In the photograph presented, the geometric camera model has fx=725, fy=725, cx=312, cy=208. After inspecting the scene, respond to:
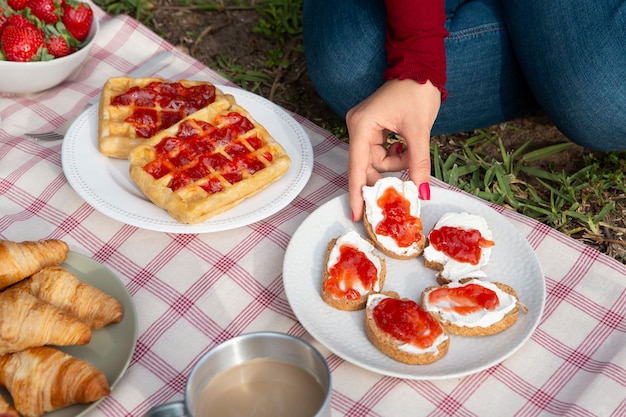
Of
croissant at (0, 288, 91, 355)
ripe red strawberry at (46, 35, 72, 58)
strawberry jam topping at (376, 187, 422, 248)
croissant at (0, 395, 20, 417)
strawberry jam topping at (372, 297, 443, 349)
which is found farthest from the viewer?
ripe red strawberry at (46, 35, 72, 58)

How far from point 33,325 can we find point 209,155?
33.6 inches

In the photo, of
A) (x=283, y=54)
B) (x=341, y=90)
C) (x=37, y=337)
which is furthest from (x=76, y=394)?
(x=283, y=54)

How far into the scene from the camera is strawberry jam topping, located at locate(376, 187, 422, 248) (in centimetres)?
202

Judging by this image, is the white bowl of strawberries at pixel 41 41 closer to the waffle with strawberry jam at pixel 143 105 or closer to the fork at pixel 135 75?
the fork at pixel 135 75

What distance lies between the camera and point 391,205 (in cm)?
206

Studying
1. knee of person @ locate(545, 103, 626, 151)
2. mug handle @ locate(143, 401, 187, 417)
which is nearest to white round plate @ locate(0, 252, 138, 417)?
mug handle @ locate(143, 401, 187, 417)

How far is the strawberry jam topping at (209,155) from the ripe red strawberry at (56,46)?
0.69 meters

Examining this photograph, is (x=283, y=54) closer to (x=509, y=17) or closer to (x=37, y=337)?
(x=509, y=17)

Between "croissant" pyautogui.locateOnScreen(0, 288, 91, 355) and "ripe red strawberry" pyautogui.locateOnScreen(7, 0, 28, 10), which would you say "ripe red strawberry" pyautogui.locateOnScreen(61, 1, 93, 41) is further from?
"croissant" pyautogui.locateOnScreen(0, 288, 91, 355)

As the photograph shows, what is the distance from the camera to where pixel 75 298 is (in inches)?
69.8

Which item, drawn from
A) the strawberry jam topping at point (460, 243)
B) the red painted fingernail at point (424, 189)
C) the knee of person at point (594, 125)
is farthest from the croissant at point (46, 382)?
the knee of person at point (594, 125)

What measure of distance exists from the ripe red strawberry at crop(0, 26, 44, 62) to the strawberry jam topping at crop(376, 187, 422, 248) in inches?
56.0

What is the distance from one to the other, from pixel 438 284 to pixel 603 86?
112 centimetres

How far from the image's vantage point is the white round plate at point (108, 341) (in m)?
1.68
